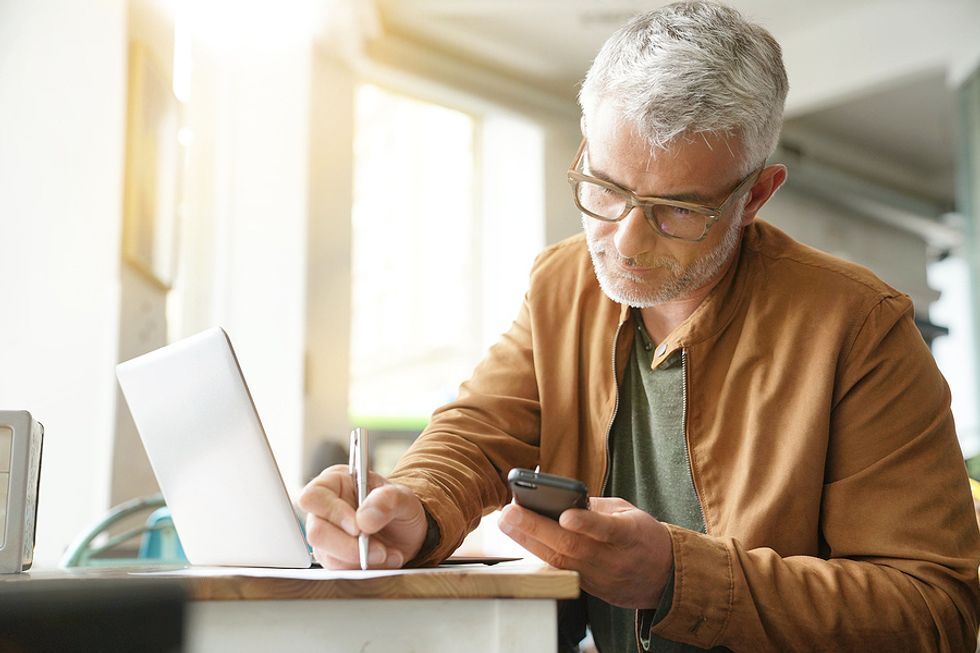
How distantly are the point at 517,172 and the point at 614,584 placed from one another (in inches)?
188

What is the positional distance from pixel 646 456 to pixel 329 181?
3.16 metres

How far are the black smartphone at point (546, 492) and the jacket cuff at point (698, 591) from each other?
0.58ft

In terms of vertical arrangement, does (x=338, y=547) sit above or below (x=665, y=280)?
below

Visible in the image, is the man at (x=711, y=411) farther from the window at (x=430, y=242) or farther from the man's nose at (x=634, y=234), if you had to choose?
the window at (x=430, y=242)

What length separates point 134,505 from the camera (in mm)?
2355

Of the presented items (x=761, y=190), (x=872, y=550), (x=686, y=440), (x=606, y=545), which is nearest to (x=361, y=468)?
(x=606, y=545)

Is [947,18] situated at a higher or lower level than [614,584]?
higher

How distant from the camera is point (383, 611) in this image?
33.5 inches

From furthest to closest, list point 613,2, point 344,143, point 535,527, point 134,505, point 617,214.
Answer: point 613,2 < point 344,143 < point 134,505 < point 617,214 < point 535,527

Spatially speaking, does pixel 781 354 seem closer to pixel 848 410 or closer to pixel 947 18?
pixel 848 410

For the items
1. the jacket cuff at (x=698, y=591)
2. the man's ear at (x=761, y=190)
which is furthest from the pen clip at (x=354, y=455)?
the man's ear at (x=761, y=190)

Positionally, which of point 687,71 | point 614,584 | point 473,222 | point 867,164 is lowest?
point 614,584

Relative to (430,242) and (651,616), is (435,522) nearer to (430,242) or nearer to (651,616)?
(651,616)

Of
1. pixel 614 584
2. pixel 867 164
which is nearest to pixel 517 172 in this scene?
pixel 867 164
